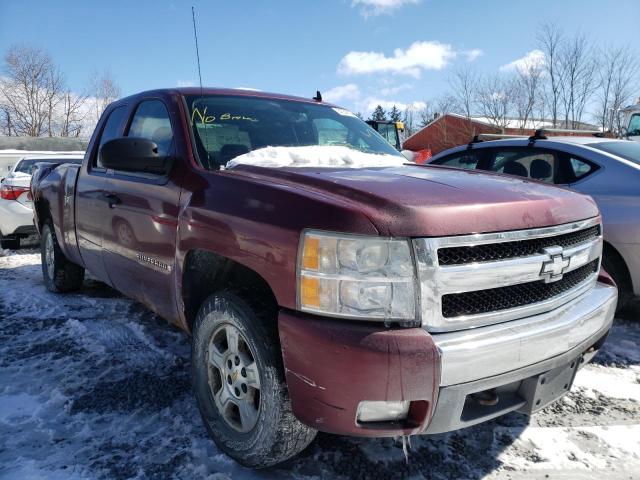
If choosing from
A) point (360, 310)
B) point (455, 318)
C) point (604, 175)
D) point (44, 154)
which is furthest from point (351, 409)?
point (44, 154)

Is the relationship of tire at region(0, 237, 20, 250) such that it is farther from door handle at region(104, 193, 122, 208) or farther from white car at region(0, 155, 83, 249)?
door handle at region(104, 193, 122, 208)

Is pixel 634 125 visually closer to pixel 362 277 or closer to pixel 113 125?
pixel 113 125

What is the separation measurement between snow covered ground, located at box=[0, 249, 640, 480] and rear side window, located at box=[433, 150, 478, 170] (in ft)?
7.51

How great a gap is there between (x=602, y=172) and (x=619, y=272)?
86cm

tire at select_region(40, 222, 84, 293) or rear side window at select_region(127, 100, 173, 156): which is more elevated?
rear side window at select_region(127, 100, 173, 156)

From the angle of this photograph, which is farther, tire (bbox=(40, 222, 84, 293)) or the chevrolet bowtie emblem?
tire (bbox=(40, 222, 84, 293))

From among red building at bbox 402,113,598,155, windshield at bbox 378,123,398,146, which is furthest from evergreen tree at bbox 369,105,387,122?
windshield at bbox 378,123,398,146

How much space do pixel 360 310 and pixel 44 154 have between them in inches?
395

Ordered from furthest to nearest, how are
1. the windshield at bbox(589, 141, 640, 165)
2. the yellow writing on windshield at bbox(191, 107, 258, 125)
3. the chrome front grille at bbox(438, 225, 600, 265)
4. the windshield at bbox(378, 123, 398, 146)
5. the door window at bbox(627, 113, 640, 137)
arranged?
the windshield at bbox(378, 123, 398, 146) < the door window at bbox(627, 113, 640, 137) < the windshield at bbox(589, 141, 640, 165) < the yellow writing on windshield at bbox(191, 107, 258, 125) < the chrome front grille at bbox(438, 225, 600, 265)

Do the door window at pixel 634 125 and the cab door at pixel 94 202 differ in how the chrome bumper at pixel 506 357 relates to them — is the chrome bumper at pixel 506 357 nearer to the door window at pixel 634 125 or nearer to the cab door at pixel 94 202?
the cab door at pixel 94 202

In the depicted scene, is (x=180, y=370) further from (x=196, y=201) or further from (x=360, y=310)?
(x=360, y=310)

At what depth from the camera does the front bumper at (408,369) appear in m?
1.71

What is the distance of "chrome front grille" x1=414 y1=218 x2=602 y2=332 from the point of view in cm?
177

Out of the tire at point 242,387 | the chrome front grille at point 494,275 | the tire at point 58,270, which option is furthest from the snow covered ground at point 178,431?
the tire at point 58,270
